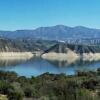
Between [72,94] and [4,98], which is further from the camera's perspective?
[4,98]

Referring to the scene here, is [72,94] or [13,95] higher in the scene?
[72,94]

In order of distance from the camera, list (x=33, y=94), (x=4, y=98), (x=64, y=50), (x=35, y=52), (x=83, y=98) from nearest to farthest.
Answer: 1. (x=83, y=98)
2. (x=4, y=98)
3. (x=33, y=94)
4. (x=64, y=50)
5. (x=35, y=52)

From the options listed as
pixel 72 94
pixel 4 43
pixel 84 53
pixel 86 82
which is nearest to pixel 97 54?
pixel 84 53

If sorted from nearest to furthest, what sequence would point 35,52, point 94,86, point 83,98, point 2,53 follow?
point 83,98, point 94,86, point 2,53, point 35,52

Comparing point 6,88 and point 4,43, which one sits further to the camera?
point 4,43

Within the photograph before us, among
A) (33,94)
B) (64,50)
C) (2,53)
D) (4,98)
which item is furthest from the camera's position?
(64,50)

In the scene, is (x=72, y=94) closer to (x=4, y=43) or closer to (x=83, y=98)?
(x=83, y=98)

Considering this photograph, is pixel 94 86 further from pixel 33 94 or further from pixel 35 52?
pixel 35 52

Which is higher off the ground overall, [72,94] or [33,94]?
[72,94]

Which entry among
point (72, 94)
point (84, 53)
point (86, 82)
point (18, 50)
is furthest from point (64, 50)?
point (72, 94)
